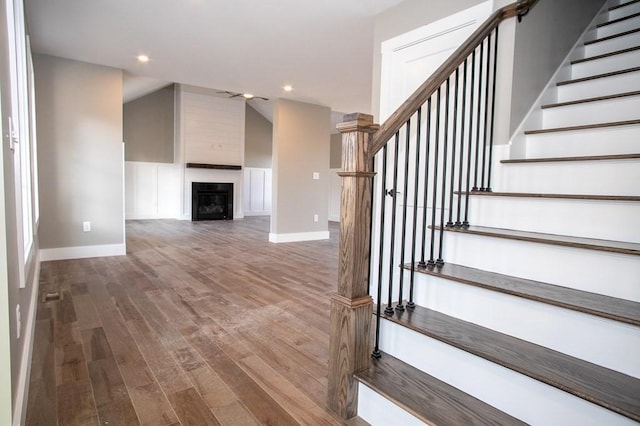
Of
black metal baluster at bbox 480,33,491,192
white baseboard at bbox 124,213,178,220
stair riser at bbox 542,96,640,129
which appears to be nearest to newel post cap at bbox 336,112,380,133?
black metal baluster at bbox 480,33,491,192

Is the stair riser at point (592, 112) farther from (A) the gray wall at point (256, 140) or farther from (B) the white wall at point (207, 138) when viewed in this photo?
(A) the gray wall at point (256, 140)

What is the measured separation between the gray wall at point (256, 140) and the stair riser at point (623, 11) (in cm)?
880

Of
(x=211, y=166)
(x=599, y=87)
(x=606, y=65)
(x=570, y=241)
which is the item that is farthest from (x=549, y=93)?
(x=211, y=166)

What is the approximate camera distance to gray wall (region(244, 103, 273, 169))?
10.4 m

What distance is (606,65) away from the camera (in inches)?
93.6

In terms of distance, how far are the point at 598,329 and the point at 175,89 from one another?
9700 mm

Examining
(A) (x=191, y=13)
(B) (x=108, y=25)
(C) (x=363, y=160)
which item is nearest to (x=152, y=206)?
(B) (x=108, y=25)

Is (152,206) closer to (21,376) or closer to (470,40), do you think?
(21,376)

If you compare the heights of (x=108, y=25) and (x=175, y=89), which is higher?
(x=175, y=89)

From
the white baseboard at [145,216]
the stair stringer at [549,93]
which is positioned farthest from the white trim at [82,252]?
the stair stringer at [549,93]

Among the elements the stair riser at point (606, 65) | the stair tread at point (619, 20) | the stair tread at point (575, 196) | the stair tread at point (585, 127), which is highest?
the stair tread at point (619, 20)

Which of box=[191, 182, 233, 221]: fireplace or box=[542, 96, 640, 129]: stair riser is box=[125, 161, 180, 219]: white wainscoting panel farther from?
box=[542, 96, 640, 129]: stair riser

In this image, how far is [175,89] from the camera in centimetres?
894

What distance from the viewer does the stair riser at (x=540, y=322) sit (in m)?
1.13
